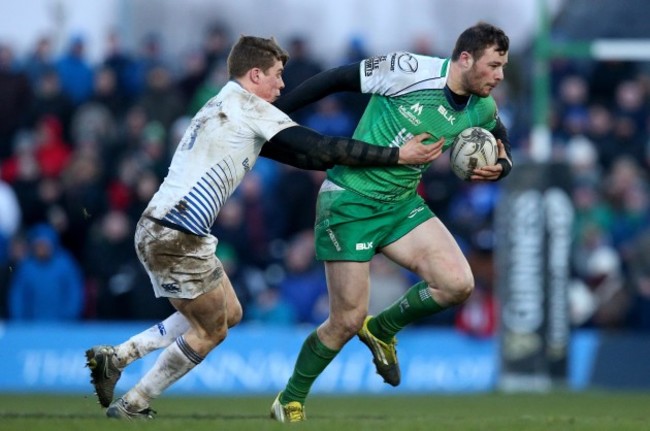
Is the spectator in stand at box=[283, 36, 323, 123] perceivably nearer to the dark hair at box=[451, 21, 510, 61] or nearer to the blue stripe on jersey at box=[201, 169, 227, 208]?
the dark hair at box=[451, 21, 510, 61]

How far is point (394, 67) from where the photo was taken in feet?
33.0

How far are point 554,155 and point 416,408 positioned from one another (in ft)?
20.8

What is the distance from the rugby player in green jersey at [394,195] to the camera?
10.00m

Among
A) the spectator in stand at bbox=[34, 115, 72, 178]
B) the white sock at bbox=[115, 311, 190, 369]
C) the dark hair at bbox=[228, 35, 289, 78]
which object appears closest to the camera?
the dark hair at bbox=[228, 35, 289, 78]

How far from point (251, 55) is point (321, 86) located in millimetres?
771

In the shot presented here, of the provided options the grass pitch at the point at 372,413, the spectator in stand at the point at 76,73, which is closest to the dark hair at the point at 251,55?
the grass pitch at the point at 372,413

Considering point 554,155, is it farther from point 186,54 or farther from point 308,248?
point 186,54

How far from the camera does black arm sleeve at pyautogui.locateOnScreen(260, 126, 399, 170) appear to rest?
934 cm

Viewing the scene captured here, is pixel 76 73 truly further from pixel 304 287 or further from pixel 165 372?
pixel 165 372

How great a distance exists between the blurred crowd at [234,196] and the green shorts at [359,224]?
24.2ft

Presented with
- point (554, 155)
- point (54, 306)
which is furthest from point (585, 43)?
point (54, 306)

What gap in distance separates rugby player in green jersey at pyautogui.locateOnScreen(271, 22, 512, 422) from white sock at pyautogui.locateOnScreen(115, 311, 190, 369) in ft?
3.07

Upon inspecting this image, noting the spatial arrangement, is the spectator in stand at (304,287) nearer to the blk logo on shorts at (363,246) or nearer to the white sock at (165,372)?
the blk logo on shorts at (363,246)

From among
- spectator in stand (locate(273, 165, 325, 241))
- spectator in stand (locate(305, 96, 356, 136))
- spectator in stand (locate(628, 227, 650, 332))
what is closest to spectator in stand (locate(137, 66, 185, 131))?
spectator in stand (locate(273, 165, 325, 241))
